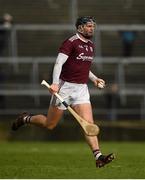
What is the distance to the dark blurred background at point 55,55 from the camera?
87.6 feet

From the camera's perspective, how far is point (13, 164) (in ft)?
51.4

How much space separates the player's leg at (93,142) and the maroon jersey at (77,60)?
439mm

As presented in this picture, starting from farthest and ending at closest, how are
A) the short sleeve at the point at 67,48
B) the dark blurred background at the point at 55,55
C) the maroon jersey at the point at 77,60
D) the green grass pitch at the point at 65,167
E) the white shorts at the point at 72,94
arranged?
1. the dark blurred background at the point at 55,55
2. the white shorts at the point at 72,94
3. the maroon jersey at the point at 77,60
4. the short sleeve at the point at 67,48
5. the green grass pitch at the point at 65,167

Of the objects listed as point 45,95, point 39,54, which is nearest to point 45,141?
point 45,95

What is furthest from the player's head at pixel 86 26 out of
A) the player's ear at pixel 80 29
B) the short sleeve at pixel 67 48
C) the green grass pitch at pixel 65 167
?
the green grass pitch at pixel 65 167

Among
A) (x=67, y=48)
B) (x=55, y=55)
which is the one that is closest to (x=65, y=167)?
(x=67, y=48)

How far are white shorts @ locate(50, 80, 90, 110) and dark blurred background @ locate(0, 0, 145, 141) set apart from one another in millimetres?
10831

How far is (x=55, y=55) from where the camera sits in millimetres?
29984

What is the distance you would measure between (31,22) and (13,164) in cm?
1686

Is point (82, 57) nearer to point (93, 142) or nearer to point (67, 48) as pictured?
point (67, 48)

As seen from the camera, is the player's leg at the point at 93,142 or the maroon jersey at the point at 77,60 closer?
the player's leg at the point at 93,142

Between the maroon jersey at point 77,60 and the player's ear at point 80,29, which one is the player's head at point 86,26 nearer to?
the player's ear at point 80,29

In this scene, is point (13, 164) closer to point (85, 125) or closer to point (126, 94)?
point (85, 125)

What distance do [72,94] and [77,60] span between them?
55cm
